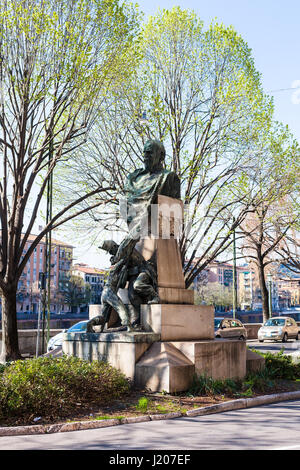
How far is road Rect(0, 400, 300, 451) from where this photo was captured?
5395 millimetres

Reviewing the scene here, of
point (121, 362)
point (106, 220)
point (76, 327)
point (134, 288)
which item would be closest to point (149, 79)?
point (106, 220)

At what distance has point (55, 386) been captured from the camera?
23.7ft

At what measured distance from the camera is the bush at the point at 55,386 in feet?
22.2

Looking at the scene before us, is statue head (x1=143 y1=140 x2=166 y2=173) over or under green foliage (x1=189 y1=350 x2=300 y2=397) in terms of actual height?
over

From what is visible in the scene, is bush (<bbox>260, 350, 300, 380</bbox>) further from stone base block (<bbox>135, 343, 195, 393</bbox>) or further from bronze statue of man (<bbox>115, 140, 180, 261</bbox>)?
bronze statue of man (<bbox>115, 140, 180, 261</bbox>)

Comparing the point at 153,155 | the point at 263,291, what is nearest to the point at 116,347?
the point at 153,155

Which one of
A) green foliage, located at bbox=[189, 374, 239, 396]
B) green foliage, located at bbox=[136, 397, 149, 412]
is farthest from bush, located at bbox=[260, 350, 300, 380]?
green foliage, located at bbox=[136, 397, 149, 412]

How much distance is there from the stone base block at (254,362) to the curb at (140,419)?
150 cm

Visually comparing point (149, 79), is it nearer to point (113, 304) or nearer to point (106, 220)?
point (106, 220)

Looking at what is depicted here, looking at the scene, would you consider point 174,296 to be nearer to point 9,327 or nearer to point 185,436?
point 185,436

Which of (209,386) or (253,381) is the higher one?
(209,386)

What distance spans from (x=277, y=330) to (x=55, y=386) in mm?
26360

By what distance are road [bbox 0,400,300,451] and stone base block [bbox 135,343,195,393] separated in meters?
1.20

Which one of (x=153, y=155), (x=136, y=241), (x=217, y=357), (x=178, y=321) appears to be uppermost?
(x=153, y=155)
